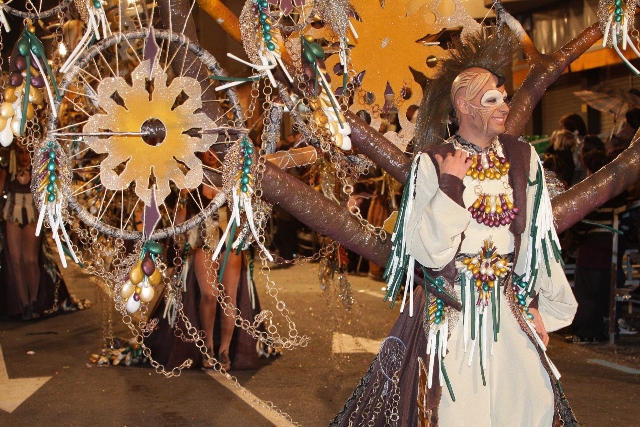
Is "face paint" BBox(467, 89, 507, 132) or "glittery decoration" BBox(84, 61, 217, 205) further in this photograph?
"face paint" BBox(467, 89, 507, 132)

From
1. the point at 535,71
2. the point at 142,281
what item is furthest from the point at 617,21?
the point at 142,281

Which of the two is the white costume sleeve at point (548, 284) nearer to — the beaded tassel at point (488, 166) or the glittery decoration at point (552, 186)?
the beaded tassel at point (488, 166)

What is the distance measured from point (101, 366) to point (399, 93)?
3.95m

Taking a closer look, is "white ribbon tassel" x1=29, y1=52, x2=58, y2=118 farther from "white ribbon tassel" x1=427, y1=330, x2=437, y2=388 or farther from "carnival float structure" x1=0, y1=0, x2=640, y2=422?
"white ribbon tassel" x1=427, y1=330, x2=437, y2=388

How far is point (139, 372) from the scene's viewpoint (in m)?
7.04

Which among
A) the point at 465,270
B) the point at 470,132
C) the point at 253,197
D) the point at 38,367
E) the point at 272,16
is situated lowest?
the point at 38,367

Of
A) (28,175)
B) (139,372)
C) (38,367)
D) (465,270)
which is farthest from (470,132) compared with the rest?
(28,175)

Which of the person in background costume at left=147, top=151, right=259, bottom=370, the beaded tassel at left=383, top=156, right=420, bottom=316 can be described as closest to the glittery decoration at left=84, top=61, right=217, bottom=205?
the beaded tassel at left=383, top=156, right=420, bottom=316

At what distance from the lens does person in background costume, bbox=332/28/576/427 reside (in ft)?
11.6

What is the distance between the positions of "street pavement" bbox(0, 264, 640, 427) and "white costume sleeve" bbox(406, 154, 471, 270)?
1.92m

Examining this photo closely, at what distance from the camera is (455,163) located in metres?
3.60

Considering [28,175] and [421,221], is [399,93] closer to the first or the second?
[421,221]

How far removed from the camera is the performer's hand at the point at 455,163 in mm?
3576

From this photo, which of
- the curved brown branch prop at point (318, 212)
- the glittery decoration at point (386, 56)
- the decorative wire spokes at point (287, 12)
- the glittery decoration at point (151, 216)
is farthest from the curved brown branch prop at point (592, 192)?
the glittery decoration at point (151, 216)
